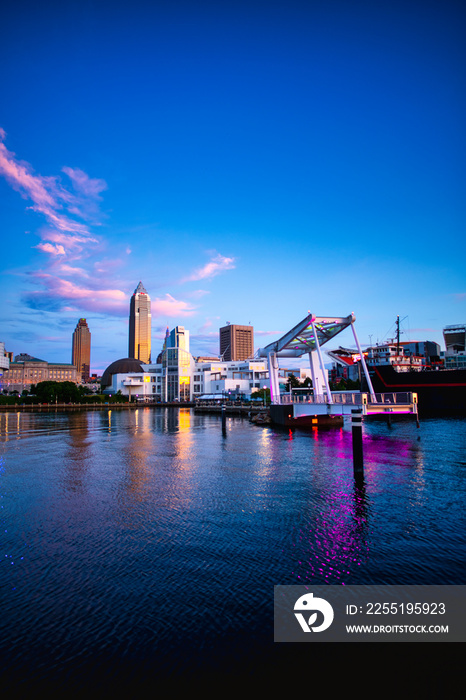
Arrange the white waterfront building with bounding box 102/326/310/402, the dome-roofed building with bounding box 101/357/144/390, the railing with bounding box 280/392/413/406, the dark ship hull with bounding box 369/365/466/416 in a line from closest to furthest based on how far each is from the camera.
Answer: the railing with bounding box 280/392/413/406 < the dark ship hull with bounding box 369/365/466/416 < the white waterfront building with bounding box 102/326/310/402 < the dome-roofed building with bounding box 101/357/144/390

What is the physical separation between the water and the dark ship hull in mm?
38579

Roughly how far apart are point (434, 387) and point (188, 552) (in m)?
56.8

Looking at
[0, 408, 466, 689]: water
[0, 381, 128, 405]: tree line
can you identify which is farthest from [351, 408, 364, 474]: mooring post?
[0, 381, 128, 405]: tree line

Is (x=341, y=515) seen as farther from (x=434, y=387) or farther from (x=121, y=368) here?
(x=121, y=368)

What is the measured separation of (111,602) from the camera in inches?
323

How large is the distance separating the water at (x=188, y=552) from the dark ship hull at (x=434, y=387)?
127ft

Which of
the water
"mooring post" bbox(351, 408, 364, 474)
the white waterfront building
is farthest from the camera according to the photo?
the white waterfront building

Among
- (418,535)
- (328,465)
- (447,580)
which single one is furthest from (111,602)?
(328,465)

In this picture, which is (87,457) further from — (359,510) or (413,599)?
(413,599)

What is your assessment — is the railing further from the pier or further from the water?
the water

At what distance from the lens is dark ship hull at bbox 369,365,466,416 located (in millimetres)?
56531

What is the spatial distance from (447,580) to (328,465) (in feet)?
47.1

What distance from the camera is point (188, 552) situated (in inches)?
420

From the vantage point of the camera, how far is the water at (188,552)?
22.3ft
